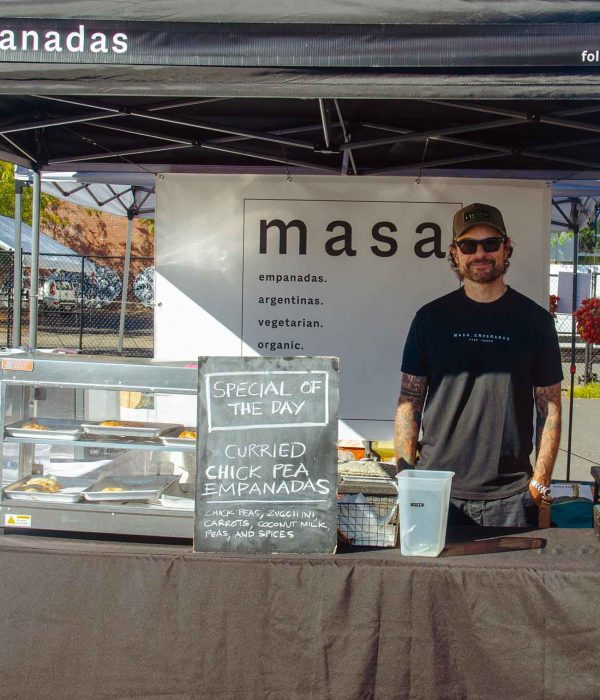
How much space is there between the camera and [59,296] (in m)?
17.5

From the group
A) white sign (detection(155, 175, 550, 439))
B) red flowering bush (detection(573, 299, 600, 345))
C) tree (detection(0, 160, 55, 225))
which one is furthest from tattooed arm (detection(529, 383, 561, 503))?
tree (detection(0, 160, 55, 225))

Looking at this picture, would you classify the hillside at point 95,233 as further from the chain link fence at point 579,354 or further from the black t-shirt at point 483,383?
the black t-shirt at point 483,383

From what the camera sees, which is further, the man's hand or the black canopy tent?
the man's hand

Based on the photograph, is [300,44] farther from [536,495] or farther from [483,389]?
[536,495]

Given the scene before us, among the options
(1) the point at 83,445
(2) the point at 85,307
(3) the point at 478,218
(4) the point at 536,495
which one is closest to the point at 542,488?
(4) the point at 536,495

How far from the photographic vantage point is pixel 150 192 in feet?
26.3

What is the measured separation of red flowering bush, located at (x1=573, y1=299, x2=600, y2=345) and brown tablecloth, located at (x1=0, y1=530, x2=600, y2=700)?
439 centimetres

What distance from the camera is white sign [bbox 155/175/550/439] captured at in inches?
186

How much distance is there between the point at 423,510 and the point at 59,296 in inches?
645

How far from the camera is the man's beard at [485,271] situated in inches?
113

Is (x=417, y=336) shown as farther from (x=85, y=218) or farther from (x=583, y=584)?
(x=85, y=218)

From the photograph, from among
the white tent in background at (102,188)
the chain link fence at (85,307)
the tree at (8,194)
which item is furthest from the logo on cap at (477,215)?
the tree at (8,194)

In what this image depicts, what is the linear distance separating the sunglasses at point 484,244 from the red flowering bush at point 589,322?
12.4 ft

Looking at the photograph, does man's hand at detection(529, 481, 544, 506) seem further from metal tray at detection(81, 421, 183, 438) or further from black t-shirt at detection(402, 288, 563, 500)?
metal tray at detection(81, 421, 183, 438)
